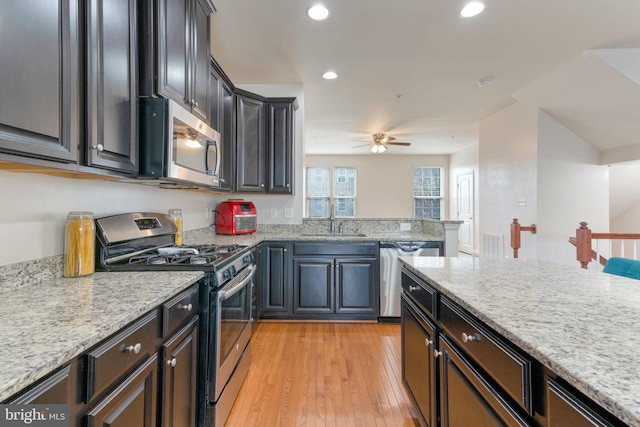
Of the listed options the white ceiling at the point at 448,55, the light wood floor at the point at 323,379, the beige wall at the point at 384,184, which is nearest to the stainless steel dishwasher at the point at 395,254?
the light wood floor at the point at 323,379

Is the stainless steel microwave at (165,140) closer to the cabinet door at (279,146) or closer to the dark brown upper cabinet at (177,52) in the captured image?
the dark brown upper cabinet at (177,52)

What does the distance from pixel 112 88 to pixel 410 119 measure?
4.54 metres

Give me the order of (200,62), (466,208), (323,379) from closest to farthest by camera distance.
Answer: (200,62)
(323,379)
(466,208)

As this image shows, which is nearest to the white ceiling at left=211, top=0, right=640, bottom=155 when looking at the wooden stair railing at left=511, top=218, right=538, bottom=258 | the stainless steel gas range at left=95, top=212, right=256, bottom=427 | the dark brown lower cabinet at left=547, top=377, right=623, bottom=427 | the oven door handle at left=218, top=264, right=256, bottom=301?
the wooden stair railing at left=511, top=218, right=538, bottom=258

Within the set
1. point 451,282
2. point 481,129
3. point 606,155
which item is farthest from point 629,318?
point 481,129

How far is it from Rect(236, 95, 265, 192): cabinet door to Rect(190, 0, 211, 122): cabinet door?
908 mm

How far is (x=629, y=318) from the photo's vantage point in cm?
86

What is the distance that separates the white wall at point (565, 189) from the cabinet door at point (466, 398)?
140 inches

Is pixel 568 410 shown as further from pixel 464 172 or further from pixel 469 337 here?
pixel 464 172

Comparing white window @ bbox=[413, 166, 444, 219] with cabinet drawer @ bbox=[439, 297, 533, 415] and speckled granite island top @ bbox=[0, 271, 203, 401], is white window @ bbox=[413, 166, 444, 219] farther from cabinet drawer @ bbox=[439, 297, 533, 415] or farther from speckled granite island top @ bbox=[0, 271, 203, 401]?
speckled granite island top @ bbox=[0, 271, 203, 401]

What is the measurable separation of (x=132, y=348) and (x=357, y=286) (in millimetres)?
2406

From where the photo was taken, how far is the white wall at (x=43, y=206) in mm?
1151

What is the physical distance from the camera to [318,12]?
2178 millimetres

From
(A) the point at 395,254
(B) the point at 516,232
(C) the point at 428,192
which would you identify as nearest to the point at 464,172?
(C) the point at 428,192
